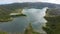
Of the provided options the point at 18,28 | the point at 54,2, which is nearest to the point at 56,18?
the point at 18,28

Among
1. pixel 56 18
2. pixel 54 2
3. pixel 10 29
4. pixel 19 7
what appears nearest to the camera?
pixel 10 29

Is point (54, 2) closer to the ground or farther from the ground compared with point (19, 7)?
farther from the ground

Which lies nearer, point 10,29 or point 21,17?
point 10,29

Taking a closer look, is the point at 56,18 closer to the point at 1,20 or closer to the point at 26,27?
the point at 26,27

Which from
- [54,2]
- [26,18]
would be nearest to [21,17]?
[26,18]

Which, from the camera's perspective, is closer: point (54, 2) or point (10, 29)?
point (10, 29)

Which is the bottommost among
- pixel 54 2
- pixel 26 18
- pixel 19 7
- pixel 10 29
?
pixel 10 29

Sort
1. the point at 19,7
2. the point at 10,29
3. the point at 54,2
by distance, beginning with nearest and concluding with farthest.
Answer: the point at 10,29
the point at 19,7
the point at 54,2

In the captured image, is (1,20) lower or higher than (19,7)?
lower

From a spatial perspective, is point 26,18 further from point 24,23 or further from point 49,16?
point 49,16
